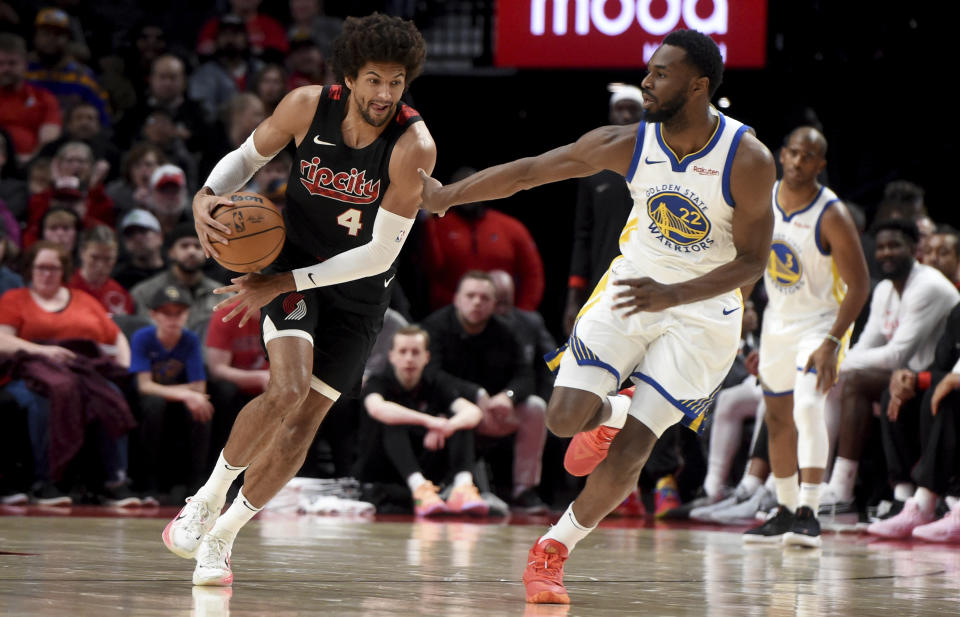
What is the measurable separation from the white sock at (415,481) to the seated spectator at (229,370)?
3.41 ft

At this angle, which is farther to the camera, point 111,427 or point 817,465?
point 111,427

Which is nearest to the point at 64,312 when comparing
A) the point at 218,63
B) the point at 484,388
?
the point at 484,388

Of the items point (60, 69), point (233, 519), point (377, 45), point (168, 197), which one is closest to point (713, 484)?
point (168, 197)

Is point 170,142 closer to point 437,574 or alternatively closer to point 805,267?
point 805,267

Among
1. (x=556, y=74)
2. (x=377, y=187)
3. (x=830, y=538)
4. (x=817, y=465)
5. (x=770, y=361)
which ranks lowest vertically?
(x=830, y=538)

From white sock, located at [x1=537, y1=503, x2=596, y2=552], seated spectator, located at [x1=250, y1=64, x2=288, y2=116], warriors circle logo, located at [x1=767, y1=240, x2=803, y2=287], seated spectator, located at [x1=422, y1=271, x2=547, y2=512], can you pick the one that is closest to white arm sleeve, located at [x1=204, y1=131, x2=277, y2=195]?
white sock, located at [x1=537, y1=503, x2=596, y2=552]

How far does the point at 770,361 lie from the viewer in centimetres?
627

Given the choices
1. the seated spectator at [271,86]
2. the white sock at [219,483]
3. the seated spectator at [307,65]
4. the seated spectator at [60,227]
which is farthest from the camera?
the seated spectator at [307,65]

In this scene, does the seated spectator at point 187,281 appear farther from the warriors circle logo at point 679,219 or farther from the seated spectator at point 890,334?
the warriors circle logo at point 679,219

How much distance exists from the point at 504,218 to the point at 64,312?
10.2 ft

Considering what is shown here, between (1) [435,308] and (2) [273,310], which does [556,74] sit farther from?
(2) [273,310]

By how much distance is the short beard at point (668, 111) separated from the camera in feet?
13.6

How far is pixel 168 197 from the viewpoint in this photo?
28.6ft

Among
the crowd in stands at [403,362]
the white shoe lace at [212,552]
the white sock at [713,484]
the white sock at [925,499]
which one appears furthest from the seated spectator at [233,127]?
the white shoe lace at [212,552]
